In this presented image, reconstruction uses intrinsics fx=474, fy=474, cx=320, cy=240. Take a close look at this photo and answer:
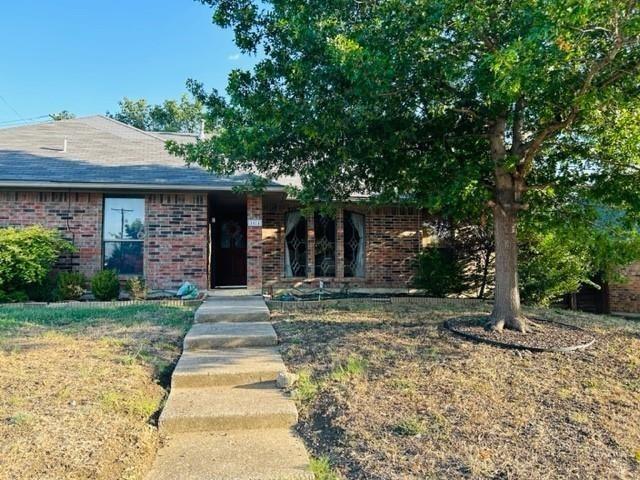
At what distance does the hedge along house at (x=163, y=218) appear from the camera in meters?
10.1

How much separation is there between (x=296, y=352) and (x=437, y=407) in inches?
78.8

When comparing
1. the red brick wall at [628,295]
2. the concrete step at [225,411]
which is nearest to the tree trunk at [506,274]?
the concrete step at [225,411]

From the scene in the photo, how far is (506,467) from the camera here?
3.13 m

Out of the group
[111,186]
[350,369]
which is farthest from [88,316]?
[350,369]

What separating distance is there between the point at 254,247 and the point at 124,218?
114 inches

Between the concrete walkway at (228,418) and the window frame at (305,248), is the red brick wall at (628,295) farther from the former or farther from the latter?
the concrete walkway at (228,418)

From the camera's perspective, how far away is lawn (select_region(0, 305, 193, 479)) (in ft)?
10.2

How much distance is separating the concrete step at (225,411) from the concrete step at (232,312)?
2837mm

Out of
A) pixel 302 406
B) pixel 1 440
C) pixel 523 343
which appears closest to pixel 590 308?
pixel 523 343

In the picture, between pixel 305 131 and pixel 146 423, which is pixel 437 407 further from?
pixel 305 131

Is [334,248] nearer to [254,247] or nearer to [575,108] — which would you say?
[254,247]

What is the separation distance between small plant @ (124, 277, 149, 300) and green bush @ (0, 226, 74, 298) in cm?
145

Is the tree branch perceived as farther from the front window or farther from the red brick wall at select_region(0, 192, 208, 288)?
the front window

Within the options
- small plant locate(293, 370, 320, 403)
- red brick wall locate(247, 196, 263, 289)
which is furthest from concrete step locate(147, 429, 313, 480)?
red brick wall locate(247, 196, 263, 289)
